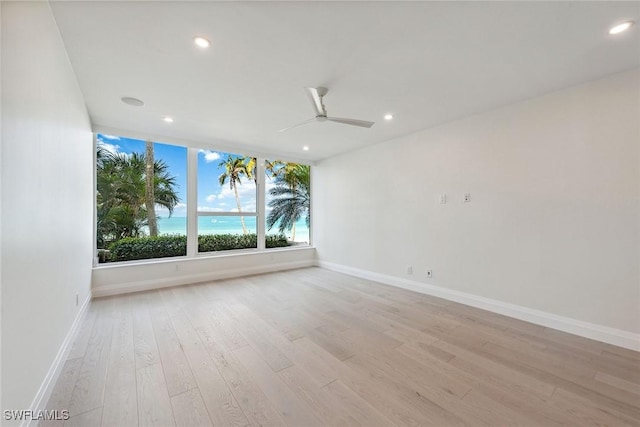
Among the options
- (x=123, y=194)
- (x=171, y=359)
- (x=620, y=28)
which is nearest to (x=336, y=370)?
(x=171, y=359)

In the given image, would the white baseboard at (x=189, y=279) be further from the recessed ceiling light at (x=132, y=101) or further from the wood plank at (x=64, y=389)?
the recessed ceiling light at (x=132, y=101)

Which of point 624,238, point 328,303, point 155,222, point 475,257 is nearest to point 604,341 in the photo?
point 624,238

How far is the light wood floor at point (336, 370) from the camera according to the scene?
1.60 metres

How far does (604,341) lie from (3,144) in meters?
4.70

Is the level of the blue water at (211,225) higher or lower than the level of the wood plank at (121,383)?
higher

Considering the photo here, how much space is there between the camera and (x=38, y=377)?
1.61 metres

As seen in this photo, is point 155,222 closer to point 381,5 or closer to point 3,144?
point 3,144

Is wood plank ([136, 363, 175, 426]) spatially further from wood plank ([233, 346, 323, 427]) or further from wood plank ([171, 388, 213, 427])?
wood plank ([233, 346, 323, 427])

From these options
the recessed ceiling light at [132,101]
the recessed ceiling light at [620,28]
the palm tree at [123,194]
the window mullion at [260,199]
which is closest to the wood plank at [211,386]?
the palm tree at [123,194]

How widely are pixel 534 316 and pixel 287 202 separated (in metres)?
4.81

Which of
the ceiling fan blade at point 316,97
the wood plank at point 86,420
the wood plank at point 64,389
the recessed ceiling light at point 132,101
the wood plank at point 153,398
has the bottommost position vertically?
the wood plank at point 153,398

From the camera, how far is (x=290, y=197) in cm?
623

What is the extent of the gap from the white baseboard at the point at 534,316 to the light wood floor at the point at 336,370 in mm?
130

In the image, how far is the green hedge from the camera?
417 centimetres
